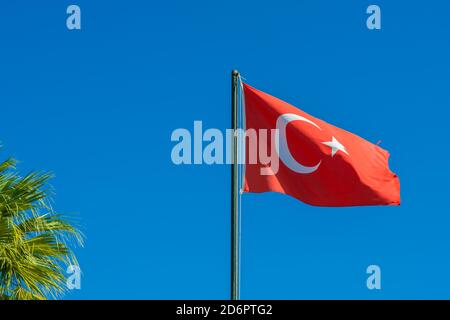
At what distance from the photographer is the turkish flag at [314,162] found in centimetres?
1678

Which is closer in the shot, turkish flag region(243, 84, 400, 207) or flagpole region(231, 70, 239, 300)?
flagpole region(231, 70, 239, 300)

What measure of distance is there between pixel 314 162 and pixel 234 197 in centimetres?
214

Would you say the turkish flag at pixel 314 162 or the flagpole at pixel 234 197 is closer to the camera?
the flagpole at pixel 234 197

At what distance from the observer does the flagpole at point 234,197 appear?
14.9 m

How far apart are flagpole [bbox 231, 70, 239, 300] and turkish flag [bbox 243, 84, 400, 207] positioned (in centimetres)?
65

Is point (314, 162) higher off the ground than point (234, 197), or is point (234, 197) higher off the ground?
point (314, 162)

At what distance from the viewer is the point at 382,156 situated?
1755 centimetres

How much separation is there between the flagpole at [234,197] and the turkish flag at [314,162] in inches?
25.5

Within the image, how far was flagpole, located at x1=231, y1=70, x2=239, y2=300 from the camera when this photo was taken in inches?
587

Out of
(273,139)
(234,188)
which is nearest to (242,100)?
(273,139)

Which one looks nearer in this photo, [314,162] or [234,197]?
[234,197]

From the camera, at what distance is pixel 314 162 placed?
56.1ft

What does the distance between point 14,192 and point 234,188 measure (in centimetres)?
334
